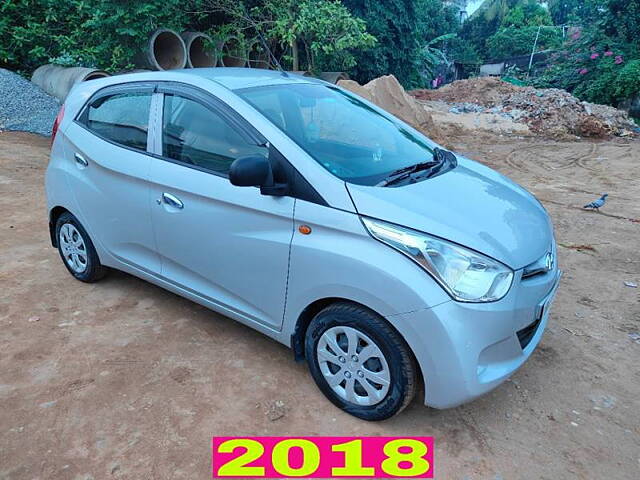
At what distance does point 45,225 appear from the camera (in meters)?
5.18

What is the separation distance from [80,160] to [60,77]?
872cm

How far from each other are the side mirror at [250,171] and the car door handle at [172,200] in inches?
25.2

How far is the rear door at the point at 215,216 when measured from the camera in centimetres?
261

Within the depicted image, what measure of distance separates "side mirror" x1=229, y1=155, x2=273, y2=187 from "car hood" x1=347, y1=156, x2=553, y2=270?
428mm

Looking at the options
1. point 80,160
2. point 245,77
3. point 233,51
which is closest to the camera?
point 245,77

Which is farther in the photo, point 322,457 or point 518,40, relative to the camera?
point 518,40

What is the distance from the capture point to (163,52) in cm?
1208

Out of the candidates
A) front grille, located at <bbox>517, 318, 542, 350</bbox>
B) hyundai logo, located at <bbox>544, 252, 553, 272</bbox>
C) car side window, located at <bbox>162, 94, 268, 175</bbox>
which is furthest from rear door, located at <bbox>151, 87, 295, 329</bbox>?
hyundai logo, located at <bbox>544, 252, 553, 272</bbox>

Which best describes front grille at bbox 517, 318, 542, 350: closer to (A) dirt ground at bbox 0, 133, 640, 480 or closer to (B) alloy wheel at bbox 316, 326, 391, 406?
(A) dirt ground at bbox 0, 133, 640, 480

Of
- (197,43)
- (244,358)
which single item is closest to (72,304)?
(244,358)

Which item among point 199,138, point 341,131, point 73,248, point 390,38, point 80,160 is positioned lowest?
point 73,248

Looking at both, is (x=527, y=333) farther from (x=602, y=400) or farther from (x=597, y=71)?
(x=597, y=71)

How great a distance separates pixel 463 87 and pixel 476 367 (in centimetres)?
1868

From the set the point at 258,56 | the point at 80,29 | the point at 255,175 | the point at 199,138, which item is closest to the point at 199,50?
the point at 258,56
